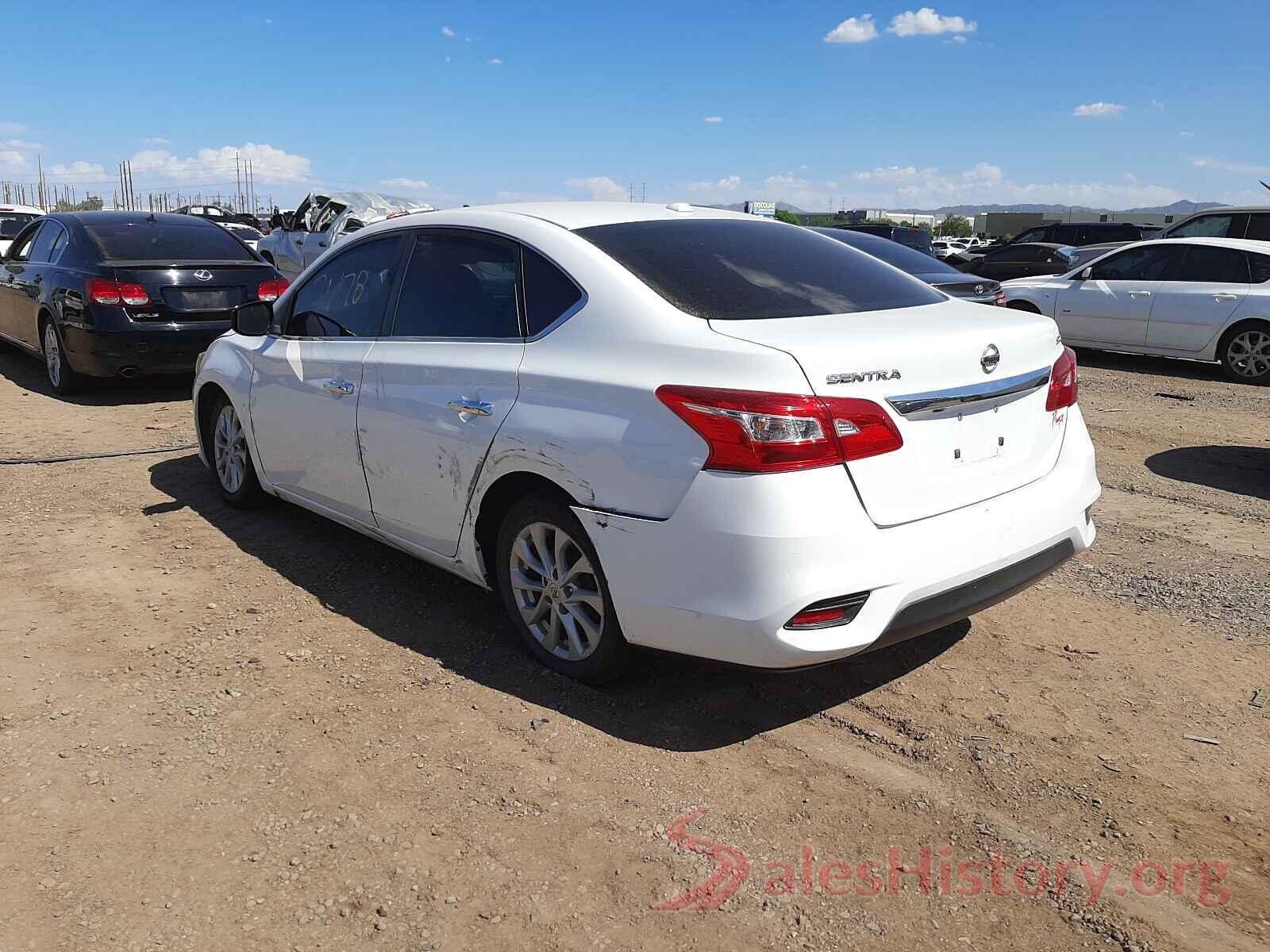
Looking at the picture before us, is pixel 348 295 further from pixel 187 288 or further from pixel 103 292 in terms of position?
pixel 103 292

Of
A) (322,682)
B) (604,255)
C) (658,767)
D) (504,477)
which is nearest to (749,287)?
(604,255)

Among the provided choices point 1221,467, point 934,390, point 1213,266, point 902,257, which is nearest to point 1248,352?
point 1213,266

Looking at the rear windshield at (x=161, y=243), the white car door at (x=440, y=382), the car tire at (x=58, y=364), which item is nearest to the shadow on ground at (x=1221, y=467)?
the white car door at (x=440, y=382)

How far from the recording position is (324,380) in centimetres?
461

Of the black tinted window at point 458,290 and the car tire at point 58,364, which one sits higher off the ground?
the black tinted window at point 458,290

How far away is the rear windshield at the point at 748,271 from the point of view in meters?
3.42

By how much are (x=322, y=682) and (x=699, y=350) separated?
6.27 ft

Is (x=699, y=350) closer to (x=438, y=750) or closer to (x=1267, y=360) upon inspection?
(x=438, y=750)

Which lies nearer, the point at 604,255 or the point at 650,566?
the point at 650,566

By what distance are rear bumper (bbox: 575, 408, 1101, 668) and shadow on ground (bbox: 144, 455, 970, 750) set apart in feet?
0.65

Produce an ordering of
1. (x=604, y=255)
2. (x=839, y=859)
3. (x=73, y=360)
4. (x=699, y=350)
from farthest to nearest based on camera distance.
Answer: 1. (x=73, y=360)
2. (x=604, y=255)
3. (x=699, y=350)
4. (x=839, y=859)

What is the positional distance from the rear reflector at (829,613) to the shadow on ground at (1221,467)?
443 centimetres

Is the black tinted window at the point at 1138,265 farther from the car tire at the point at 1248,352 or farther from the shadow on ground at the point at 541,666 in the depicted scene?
the shadow on ground at the point at 541,666

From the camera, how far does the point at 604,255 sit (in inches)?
142
